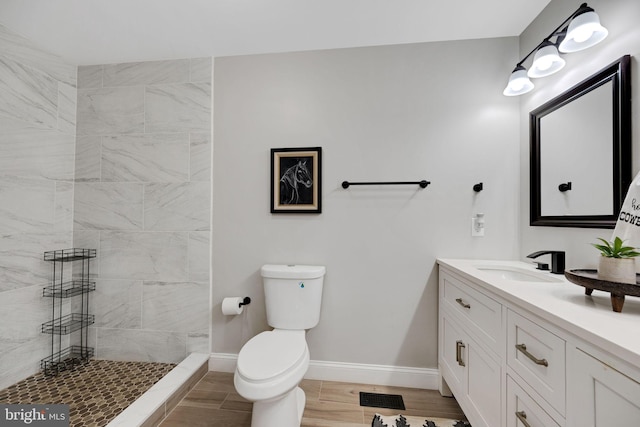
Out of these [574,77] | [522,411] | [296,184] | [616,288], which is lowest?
[522,411]

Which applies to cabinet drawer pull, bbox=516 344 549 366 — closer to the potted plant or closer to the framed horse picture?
the potted plant

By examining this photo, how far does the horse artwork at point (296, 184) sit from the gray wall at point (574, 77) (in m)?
1.35

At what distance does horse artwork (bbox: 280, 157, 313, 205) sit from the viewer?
6.15 feet

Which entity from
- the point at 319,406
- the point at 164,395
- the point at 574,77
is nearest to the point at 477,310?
the point at 319,406

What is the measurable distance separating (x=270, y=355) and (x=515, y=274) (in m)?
1.37

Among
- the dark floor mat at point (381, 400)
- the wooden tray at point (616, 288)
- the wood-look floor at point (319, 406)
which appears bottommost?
the wood-look floor at point (319, 406)

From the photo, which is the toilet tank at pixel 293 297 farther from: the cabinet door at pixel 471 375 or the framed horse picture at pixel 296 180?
the cabinet door at pixel 471 375

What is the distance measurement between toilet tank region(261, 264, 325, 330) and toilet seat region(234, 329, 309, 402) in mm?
204

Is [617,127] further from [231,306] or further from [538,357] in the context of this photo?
[231,306]

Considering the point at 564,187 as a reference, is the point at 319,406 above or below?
below

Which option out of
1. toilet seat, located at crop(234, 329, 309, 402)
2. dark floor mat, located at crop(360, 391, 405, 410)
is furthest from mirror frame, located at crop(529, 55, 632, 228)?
toilet seat, located at crop(234, 329, 309, 402)

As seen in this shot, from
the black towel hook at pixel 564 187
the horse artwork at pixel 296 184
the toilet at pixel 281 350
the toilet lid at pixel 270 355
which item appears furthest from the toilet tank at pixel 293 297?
the black towel hook at pixel 564 187

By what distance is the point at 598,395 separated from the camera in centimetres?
65

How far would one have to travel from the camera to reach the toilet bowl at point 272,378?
1171 millimetres
